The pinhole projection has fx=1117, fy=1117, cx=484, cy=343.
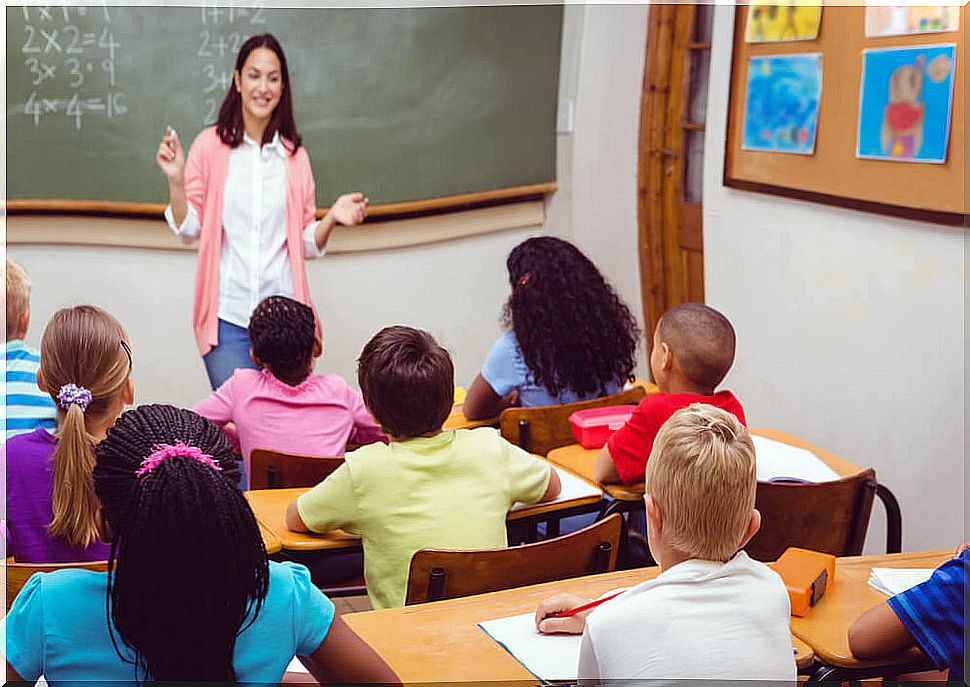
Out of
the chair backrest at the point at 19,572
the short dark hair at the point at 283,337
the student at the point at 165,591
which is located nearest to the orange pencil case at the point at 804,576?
the student at the point at 165,591

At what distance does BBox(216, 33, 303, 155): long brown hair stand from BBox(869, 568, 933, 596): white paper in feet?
8.77

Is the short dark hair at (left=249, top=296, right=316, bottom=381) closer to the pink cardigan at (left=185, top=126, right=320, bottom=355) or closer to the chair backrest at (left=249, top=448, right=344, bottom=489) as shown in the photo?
the chair backrest at (left=249, top=448, right=344, bottom=489)

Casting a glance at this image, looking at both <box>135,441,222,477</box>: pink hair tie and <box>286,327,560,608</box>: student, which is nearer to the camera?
<box>135,441,222,477</box>: pink hair tie

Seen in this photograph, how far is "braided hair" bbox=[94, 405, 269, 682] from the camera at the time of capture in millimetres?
Result: 1286

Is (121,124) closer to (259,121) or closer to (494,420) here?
(259,121)

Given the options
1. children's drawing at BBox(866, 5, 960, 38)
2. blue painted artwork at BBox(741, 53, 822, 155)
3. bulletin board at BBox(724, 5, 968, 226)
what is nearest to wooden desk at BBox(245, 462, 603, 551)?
bulletin board at BBox(724, 5, 968, 226)

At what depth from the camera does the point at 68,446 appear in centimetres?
182

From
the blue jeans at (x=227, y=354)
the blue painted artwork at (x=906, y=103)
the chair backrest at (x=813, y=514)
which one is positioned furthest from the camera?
the blue jeans at (x=227, y=354)

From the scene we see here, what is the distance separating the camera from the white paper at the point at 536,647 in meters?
1.49

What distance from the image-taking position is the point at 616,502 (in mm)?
2354

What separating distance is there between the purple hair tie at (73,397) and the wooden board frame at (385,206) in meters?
2.13

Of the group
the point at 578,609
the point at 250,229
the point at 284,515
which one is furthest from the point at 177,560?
the point at 250,229

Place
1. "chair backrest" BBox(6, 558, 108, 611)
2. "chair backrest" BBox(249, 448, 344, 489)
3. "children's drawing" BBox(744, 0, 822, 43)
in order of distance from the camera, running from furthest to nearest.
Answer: "children's drawing" BBox(744, 0, 822, 43)
"chair backrest" BBox(249, 448, 344, 489)
"chair backrest" BBox(6, 558, 108, 611)

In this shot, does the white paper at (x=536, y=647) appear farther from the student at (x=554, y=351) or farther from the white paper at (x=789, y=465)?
the student at (x=554, y=351)
